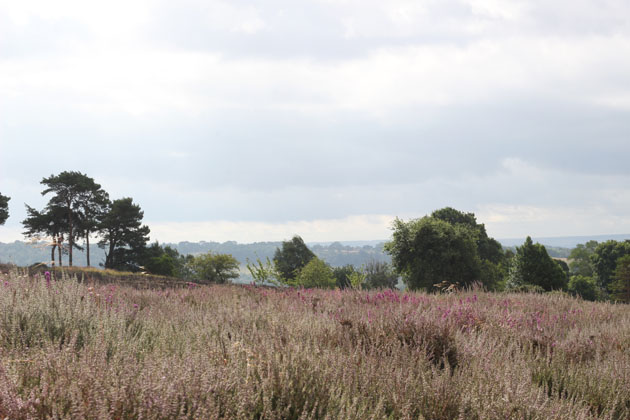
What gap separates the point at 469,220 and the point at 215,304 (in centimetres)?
4076

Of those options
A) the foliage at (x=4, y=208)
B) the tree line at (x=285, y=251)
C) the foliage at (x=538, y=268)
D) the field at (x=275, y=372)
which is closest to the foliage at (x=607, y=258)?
the tree line at (x=285, y=251)

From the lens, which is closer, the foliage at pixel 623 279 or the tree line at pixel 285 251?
the tree line at pixel 285 251

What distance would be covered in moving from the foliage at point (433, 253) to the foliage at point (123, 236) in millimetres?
36169

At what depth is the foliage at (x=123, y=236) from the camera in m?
Answer: 51.3

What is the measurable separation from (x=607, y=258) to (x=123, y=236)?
184ft

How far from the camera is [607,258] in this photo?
167 ft

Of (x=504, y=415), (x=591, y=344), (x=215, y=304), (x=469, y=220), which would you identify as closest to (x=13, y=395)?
(x=504, y=415)

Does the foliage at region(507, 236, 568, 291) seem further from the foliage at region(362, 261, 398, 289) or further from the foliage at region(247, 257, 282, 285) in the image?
the foliage at region(362, 261, 398, 289)

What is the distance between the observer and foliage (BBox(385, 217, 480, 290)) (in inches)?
990

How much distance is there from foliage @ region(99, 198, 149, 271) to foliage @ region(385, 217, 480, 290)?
3617cm

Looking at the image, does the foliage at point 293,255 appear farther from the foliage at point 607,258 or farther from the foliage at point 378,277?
the foliage at point 607,258

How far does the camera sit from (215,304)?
7641 millimetres

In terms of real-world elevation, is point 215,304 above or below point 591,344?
above

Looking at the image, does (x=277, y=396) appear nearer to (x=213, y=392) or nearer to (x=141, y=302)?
(x=213, y=392)
